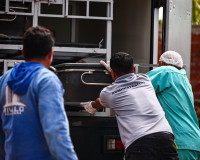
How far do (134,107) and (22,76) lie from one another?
121 centimetres

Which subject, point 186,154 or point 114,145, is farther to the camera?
point 114,145

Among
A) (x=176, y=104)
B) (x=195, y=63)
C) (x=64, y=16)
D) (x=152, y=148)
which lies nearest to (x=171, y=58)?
(x=176, y=104)

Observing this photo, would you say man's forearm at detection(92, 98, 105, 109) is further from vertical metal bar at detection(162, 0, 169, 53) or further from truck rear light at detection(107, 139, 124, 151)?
vertical metal bar at detection(162, 0, 169, 53)

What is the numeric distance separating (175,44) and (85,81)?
44.7 inches

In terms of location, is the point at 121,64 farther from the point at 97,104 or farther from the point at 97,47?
the point at 97,47

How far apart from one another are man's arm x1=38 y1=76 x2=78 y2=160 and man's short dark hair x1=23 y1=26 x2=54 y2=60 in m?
0.20

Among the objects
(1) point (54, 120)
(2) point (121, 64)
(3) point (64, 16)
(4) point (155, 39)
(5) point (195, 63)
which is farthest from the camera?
(5) point (195, 63)

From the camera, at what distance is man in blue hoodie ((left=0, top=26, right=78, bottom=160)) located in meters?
2.62

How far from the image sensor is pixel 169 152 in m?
3.76

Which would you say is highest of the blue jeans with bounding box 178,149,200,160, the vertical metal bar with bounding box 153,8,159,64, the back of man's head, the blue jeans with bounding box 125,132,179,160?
the vertical metal bar with bounding box 153,8,159,64

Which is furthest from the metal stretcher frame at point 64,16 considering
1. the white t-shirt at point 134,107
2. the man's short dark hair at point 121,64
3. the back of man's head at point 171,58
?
the white t-shirt at point 134,107

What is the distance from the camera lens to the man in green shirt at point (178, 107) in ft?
14.4

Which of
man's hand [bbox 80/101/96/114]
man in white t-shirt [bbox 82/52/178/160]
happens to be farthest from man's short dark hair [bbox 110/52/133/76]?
man's hand [bbox 80/101/96/114]

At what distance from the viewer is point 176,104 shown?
4410 mm
